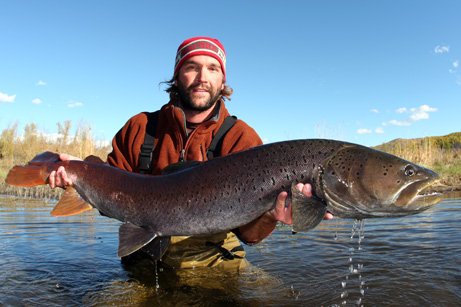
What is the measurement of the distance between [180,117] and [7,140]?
763 inches

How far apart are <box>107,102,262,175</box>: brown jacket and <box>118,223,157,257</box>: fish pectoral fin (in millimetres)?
999

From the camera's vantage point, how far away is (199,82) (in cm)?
432

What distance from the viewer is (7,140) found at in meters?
20.3

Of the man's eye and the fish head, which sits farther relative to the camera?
the man's eye

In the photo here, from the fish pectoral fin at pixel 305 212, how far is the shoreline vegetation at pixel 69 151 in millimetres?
10498

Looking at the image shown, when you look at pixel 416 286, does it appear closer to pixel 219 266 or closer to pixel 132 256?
pixel 219 266

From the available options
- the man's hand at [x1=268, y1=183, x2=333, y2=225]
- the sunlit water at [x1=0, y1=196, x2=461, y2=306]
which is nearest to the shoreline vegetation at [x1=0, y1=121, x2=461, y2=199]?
the sunlit water at [x1=0, y1=196, x2=461, y2=306]

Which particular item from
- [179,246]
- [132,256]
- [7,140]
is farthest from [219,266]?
[7,140]

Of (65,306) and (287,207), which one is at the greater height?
(287,207)

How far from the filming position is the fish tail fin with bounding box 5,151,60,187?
3557mm

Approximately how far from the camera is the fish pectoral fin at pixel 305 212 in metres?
2.81

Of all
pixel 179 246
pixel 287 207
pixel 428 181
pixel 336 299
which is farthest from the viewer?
pixel 179 246

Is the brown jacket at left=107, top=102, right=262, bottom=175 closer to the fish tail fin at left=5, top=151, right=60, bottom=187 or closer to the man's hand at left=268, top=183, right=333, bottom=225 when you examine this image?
the fish tail fin at left=5, top=151, right=60, bottom=187

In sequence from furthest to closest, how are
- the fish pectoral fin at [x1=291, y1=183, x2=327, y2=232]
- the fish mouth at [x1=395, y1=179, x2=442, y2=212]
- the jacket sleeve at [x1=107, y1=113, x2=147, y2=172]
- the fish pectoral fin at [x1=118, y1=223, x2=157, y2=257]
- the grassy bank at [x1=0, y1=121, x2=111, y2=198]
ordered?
the grassy bank at [x1=0, y1=121, x2=111, y2=198]
the jacket sleeve at [x1=107, y1=113, x2=147, y2=172]
the fish pectoral fin at [x1=118, y1=223, x2=157, y2=257]
the fish pectoral fin at [x1=291, y1=183, x2=327, y2=232]
the fish mouth at [x1=395, y1=179, x2=442, y2=212]
